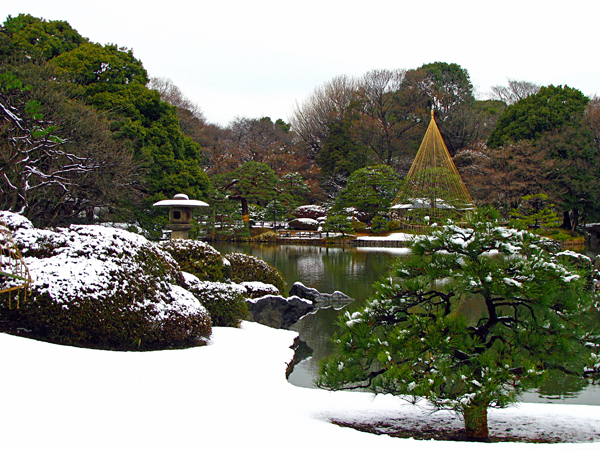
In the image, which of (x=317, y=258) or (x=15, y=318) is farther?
(x=317, y=258)

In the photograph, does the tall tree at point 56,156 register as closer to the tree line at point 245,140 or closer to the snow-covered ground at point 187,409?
the tree line at point 245,140

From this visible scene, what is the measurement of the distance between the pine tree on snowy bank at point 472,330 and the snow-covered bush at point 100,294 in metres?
2.02

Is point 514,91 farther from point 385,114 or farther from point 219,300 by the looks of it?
point 219,300

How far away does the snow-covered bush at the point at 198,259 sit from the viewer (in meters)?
6.73

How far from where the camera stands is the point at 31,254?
14.4 feet

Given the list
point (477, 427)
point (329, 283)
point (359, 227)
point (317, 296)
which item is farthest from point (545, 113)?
point (477, 427)

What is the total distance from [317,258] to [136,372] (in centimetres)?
1365

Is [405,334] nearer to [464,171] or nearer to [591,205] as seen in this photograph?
[591,205]

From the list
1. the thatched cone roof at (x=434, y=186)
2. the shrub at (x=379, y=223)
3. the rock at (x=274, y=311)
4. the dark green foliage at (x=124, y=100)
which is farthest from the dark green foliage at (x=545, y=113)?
the rock at (x=274, y=311)

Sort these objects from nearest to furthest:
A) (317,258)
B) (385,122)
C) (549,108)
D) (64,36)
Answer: (64,36), (317,258), (549,108), (385,122)

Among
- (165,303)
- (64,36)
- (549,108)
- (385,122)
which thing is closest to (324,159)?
(385,122)

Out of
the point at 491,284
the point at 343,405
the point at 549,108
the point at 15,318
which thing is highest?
the point at 549,108

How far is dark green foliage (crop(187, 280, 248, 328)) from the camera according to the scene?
5996 mm

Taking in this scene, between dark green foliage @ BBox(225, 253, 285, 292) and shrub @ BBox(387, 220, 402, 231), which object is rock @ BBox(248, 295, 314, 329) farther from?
shrub @ BBox(387, 220, 402, 231)
